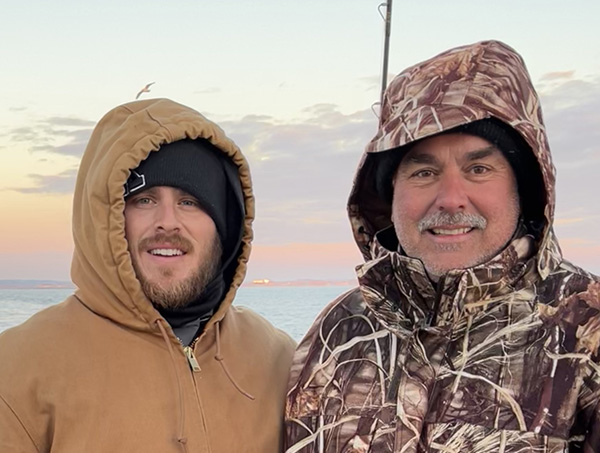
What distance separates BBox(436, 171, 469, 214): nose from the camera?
199 centimetres

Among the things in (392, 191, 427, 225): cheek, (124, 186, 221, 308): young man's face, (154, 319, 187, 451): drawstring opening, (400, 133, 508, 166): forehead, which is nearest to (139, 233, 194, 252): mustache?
(124, 186, 221, 308): young man's face

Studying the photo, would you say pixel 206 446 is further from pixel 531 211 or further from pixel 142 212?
pixel 531 211

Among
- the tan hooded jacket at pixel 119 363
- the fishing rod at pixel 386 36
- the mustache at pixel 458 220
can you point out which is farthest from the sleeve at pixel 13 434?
the fishing rod at pixel 386 36

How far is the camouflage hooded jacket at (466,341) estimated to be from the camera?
1794mm

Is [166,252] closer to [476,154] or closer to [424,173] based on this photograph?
[424,173]

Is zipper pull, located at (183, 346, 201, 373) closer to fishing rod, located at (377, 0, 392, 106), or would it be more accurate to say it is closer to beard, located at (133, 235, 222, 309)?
beard, located at (133, 235, 222, 309)

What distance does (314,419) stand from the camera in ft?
6.95

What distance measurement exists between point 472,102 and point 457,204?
11.3 inches

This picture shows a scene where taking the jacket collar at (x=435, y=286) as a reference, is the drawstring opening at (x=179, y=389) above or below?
below

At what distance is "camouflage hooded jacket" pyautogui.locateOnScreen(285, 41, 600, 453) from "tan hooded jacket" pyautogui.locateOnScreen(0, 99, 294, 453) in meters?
0.24

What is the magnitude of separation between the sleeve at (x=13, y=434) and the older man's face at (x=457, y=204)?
120 cm

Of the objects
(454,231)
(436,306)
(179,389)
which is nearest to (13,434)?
(179,389)

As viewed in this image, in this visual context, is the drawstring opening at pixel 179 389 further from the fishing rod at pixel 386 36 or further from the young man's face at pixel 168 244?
the fishing rod at pixel 386 36

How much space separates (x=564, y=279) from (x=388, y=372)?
21.7 inches
